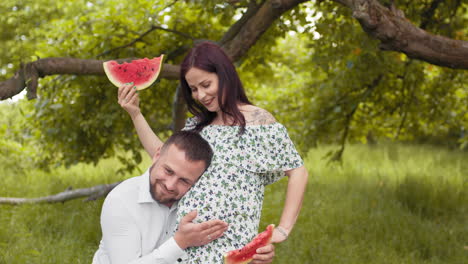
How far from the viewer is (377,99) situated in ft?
26.4

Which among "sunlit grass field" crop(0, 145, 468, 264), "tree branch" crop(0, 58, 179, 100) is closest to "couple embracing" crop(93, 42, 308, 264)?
"tree branch" crop(0, 58, 179, 100)

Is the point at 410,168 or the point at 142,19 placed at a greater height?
the point at 142,19

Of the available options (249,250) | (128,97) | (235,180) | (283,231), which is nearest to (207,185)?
(235,180)

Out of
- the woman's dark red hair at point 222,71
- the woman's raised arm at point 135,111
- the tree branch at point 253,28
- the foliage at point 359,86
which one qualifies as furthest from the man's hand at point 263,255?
the foliage at point 359,86

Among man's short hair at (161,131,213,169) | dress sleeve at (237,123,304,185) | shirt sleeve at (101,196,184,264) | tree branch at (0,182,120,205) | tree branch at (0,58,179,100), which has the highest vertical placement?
man's short hair at (161,131,213,169)

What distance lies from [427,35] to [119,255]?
3.34m

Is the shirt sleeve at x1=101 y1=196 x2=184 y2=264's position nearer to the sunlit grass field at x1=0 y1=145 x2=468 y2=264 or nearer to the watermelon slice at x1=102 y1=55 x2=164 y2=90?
the watermelon slice at x1=102 y1=55 x2=164 y2=90

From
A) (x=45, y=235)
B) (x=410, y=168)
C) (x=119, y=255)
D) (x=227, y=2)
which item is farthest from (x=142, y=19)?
(x=410, y=168)

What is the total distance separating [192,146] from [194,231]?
40 cm

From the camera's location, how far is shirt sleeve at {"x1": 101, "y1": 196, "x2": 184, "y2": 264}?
232 centimetres

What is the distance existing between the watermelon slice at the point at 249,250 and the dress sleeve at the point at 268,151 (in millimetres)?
340

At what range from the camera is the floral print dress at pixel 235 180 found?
244cm

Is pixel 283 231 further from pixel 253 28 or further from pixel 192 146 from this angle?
pixel 253 28

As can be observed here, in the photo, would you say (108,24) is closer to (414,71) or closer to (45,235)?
(45,235)
